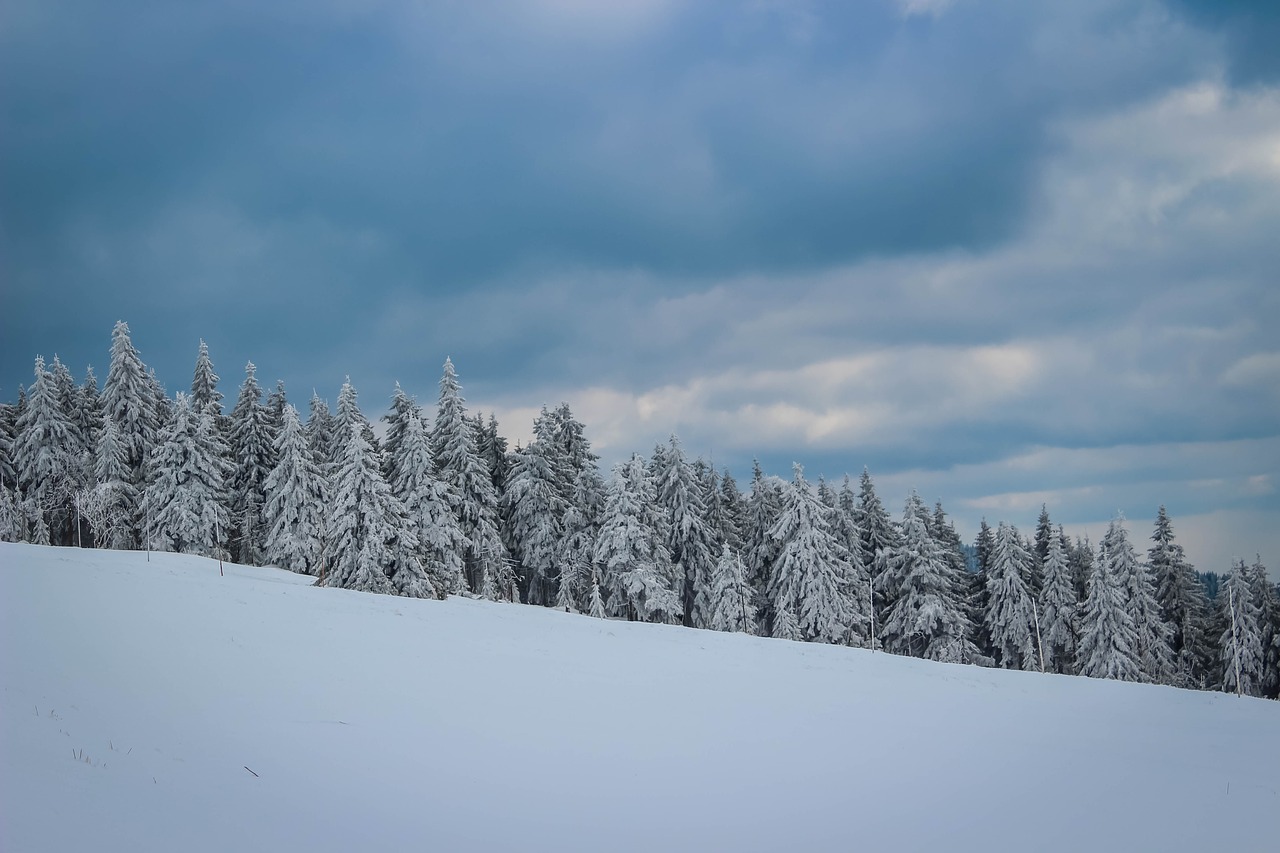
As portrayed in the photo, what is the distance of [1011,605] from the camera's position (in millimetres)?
60188

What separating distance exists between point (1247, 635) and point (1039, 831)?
2389 inches

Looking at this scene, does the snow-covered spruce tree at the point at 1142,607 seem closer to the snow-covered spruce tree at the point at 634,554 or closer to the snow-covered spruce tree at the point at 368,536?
the snow-covered spruce tree at the point at 634,554

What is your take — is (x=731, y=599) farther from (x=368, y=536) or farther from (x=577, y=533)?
(x=368, y=536)

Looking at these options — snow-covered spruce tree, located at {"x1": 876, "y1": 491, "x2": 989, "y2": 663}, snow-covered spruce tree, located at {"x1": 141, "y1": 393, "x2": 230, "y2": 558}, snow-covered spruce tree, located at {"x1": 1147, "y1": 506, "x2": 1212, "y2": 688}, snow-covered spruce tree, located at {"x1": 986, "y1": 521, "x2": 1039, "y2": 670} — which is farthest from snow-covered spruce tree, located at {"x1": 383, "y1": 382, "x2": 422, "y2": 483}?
snow-covered spruce tree, located at {"x1": 1147, "y1": 506, "x2": 1212, "y2": 688}

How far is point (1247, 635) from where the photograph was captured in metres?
58.8

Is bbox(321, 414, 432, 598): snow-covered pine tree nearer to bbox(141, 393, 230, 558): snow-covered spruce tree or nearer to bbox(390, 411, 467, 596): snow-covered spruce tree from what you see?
bbox(390, 411, 467, 596): snow-covered spruce tree

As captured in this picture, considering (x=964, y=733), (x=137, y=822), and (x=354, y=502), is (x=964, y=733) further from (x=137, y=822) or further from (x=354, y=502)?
(x=354, y=502)

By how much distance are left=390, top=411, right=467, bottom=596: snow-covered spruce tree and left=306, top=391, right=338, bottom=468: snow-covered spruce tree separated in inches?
403

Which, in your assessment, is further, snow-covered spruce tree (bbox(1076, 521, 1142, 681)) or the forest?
snow-covered spruce tree (bbox(1076, 521, 1142, 681))

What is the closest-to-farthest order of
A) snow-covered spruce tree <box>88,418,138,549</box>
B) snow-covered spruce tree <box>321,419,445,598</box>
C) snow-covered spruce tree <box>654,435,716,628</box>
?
snow-covered spruce tree <box>321,419,445,598</box> → snow-covered spruce tree <box>88,418,138,549</box> → snow-covered spruce tree <box>654,435,716,628</box>

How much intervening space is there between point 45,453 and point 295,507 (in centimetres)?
1760

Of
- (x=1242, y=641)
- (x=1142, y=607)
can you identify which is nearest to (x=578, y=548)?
(x=1142, y=607)

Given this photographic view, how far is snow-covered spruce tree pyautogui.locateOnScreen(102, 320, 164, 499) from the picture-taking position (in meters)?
51.2

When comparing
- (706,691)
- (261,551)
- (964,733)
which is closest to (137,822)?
(706,691)
